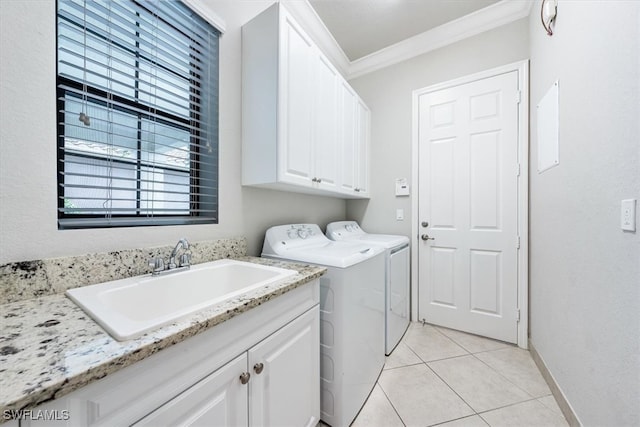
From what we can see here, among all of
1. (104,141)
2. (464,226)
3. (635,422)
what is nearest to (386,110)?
(464,226)

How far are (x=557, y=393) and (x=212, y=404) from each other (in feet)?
6.31

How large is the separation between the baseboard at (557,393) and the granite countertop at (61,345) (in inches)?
68.3

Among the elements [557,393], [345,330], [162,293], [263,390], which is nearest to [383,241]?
[345,330]

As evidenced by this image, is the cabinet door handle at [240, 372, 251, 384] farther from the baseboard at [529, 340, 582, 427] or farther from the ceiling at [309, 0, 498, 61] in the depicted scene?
the ceiling at [309, 0, 498, 61]

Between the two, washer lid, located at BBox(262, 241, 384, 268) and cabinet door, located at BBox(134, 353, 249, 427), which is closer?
cabinet door, located at BBox(134, 353, 249, 427)

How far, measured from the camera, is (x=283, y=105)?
1.44 metres

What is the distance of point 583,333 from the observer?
3.89 feet

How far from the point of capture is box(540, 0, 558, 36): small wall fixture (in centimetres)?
149

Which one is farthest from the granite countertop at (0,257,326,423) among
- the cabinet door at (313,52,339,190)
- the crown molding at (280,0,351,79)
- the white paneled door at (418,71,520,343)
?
the crown molding at (280,0,351,79)

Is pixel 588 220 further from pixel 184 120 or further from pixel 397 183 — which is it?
pixel 184 120

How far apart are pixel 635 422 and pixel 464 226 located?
1611 millimetres

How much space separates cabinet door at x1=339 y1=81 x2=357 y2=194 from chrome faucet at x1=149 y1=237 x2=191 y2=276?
1332 mm

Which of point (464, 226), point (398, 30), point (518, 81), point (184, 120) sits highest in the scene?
point (398, 30)

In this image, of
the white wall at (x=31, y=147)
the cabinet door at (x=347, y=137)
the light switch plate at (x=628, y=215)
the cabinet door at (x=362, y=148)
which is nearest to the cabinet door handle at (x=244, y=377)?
the white wall at (x=31, y=147)
